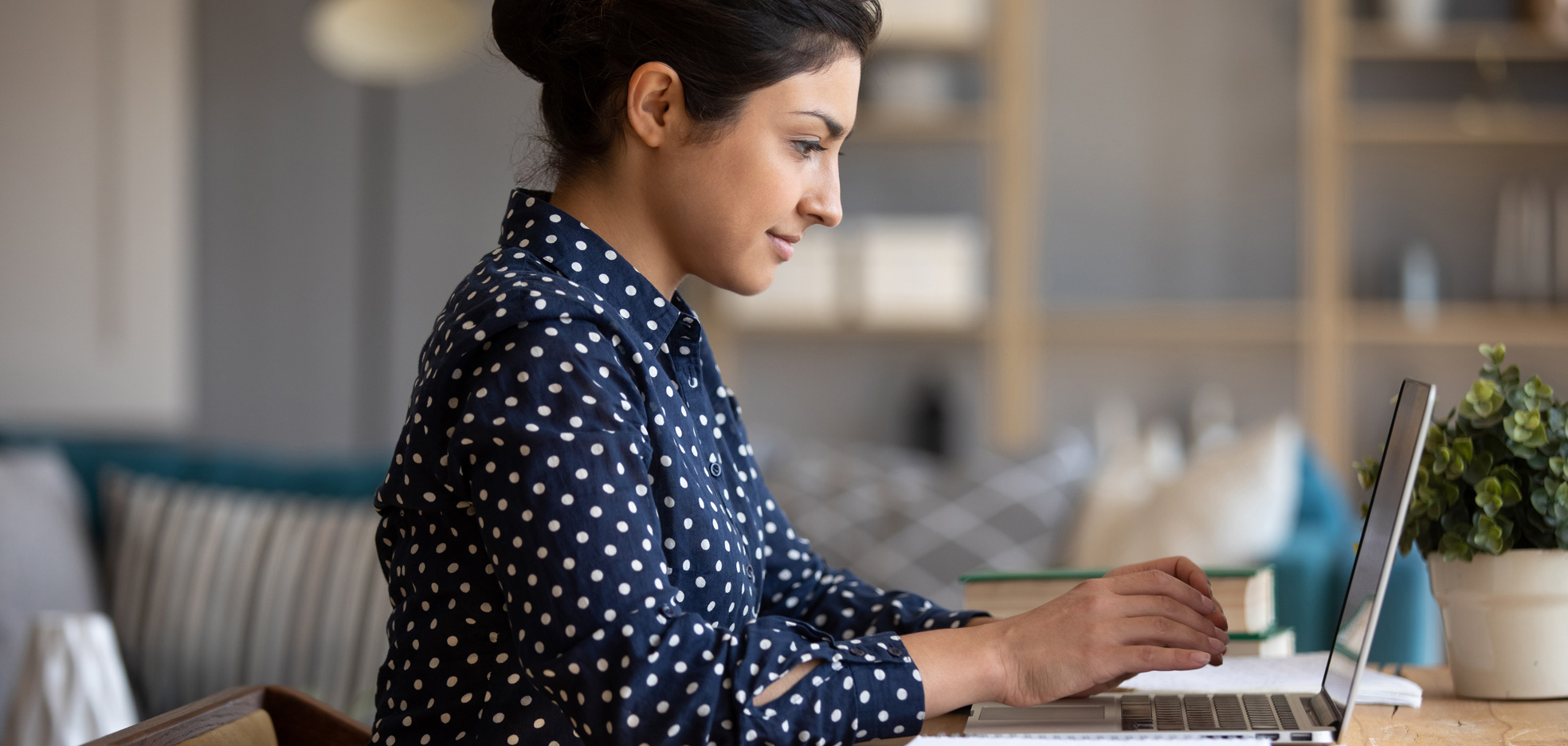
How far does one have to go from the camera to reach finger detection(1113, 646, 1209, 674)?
0.90 metres

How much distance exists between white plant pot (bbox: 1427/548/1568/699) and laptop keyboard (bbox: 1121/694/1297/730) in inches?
7.3

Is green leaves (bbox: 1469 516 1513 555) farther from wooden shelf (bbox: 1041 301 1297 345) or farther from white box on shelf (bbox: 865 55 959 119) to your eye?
white box on shelf (bbox: 865 55 959 119)

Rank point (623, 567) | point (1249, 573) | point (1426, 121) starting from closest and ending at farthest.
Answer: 1. point (623, 567)
2. point (1249, 573)
3. point (1426, 121)

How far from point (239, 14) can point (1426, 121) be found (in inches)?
133

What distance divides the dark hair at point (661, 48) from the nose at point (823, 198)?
3.2 inches

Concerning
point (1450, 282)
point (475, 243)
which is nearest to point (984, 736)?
point (475, 243)

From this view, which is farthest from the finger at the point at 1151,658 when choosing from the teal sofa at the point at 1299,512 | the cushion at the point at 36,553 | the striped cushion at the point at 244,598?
the cushion at the point at 36,553

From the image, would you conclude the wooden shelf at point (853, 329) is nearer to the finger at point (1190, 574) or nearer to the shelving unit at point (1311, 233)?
the shelving unit at point (1311, 233)

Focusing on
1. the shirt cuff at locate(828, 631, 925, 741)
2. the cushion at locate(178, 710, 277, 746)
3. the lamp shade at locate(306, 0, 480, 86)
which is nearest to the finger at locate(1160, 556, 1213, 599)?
the shirt cuff at locate(828, 631, 925, 741)

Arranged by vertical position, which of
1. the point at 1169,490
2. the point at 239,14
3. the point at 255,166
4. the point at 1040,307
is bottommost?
the point at 1169,490

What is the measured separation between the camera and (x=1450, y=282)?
407 cm

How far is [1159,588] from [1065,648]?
89 millimetres

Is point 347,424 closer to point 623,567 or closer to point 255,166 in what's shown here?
point 255,166

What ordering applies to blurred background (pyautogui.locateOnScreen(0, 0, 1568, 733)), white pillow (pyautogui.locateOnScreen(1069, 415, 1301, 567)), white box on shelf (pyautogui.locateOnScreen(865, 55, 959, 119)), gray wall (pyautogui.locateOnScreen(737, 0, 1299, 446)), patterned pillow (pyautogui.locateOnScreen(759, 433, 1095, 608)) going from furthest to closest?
gray wall (pyautogui.locateOnScreen(737, 0, 1299, 446)), white box on shelf (pyautogui.locateOnScreen(865, 55, 959, 119)), blurred background (pyautogui.locateOnScreen(0, 0, 1568, 733)), patterned pillow (pyautogui.locateOnScreen(759, 433, 1095, 608)), white pillow (pyautogui.locateOnScreen(1069, 415, 1301, 567))
